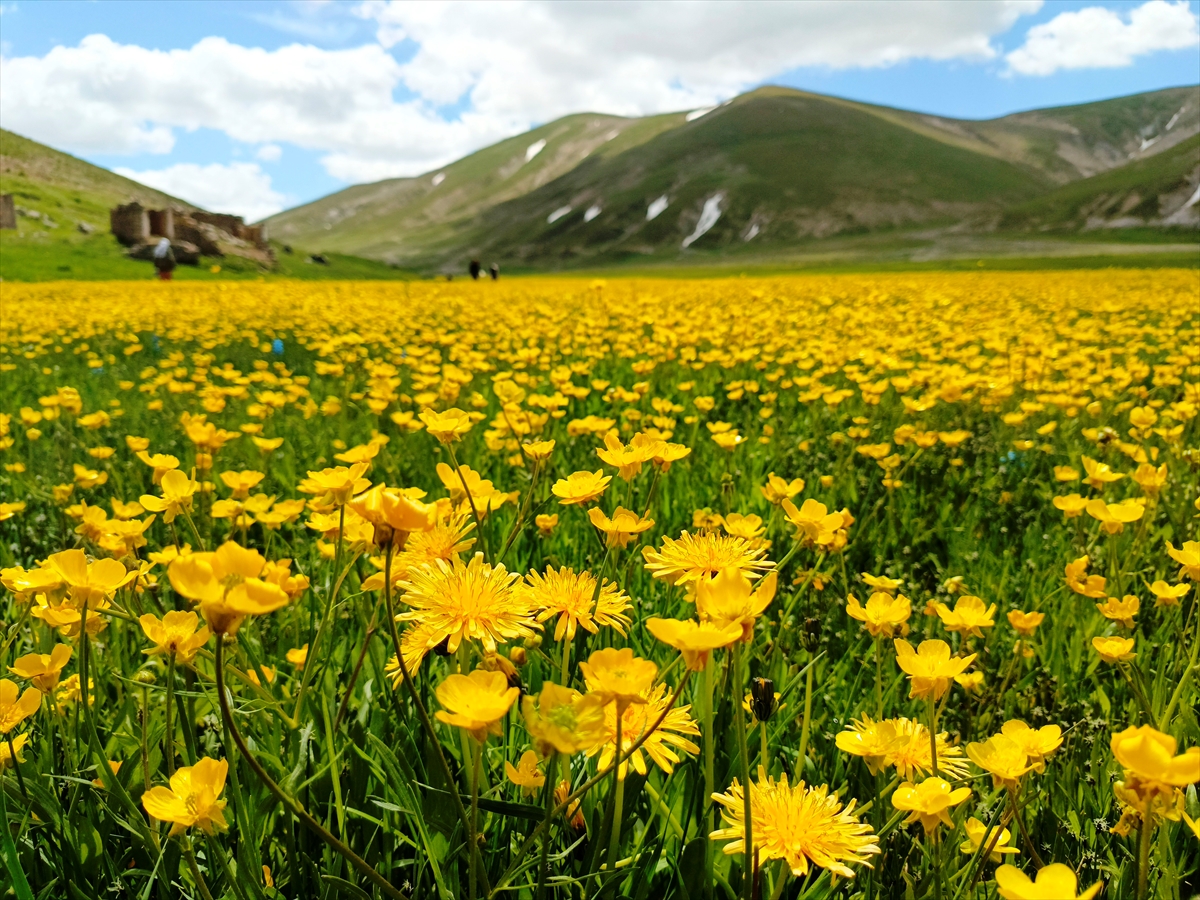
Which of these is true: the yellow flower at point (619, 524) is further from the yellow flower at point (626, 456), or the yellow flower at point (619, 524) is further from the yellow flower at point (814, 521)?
the yellow flower at point (814, 521)

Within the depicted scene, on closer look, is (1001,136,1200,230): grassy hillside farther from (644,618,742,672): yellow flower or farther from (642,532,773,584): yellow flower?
(644,618,742,672): yellow flower

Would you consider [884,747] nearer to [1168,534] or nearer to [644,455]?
[644,455]

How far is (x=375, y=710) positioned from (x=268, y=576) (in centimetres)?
72

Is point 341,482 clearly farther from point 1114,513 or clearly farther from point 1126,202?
point 1126,202

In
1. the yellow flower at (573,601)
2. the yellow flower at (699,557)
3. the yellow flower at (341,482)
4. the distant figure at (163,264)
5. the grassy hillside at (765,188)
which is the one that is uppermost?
the grassy hillside at (765,188)

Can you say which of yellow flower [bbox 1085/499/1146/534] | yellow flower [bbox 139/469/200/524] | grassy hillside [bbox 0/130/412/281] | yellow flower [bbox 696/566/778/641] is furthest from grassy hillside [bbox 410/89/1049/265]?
yellow flower [bbox 696/566/778/641]

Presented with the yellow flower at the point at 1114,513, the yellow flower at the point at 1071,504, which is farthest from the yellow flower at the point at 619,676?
the yellow flower at the point at 1071,504

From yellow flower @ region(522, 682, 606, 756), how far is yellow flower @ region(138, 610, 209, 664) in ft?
1.85

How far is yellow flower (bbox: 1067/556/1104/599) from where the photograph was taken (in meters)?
1.56

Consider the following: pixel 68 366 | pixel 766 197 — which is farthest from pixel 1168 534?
pixel 766 197

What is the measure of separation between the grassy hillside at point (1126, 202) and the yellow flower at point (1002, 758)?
86130 mm

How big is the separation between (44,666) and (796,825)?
113cm

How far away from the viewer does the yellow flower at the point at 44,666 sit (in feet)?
3.59

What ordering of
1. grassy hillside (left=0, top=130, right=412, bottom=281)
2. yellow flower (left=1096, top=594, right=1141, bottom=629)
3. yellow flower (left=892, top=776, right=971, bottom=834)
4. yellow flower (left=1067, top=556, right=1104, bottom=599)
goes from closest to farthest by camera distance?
yellow flower (left=892, top=776, right=971, bottom=834) < yellow flower (left=1096, top=594, right=1141, bottom=629) < yellow flower (left=1067, top=556, right=1104, bottom=599) < grassy hillside (left=0, top=130, right=412, bottom=281)
